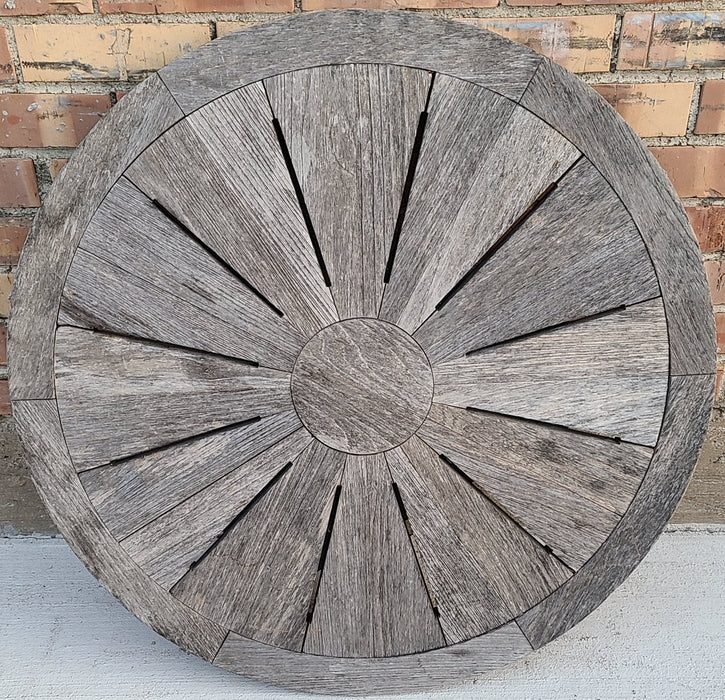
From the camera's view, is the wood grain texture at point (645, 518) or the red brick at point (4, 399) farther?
the red brick at point (4, 399)

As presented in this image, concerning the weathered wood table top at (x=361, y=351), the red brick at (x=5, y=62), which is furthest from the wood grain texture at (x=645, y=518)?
the red brick at (x=5, y=62)

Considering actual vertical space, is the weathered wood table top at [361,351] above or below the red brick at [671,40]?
below

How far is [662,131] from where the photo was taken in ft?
3.89

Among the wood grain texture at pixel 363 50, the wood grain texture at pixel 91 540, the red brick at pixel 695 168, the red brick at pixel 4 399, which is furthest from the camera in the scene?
the red brick at pixel 4 399

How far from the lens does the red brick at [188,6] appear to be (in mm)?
1100

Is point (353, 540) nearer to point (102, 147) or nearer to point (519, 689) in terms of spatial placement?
point (519, 689)

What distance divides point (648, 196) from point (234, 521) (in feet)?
2.76

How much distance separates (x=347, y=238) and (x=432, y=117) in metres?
0.22

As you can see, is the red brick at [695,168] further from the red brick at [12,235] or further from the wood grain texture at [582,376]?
the red brick at [12,235]

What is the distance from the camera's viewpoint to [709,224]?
124 centimetres

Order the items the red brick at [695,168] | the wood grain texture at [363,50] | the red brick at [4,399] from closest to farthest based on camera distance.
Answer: the wood grain texture at [363,50] → the red brick at [695,168] → the red brick at [4,399]

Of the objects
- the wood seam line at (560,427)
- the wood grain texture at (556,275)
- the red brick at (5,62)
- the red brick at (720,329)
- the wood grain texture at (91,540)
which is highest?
the red brick at (5,62)

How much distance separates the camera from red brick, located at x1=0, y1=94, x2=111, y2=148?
1.16 m

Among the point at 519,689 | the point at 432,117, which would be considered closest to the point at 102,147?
the point at 432,117
